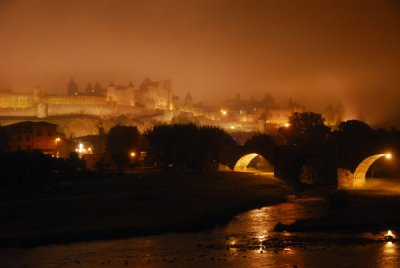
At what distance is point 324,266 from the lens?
65.5ft

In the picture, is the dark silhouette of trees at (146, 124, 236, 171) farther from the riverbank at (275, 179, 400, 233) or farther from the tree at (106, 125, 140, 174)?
the riverbank at (275, 179, 400, 233)

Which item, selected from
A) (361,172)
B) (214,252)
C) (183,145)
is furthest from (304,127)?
(214,252)

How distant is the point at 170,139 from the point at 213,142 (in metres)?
7.49

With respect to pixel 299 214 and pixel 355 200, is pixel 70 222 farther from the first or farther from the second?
pixel 355 200

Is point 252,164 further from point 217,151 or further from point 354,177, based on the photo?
point 354,177

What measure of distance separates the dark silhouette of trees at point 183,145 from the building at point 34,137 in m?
27.5

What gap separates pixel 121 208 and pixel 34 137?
5807cm

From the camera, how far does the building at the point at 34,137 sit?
87438 mm

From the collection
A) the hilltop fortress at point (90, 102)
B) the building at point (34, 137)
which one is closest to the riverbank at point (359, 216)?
the building at point (34, 137)

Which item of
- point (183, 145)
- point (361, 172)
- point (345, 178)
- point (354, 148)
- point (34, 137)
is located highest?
point (34, 137)

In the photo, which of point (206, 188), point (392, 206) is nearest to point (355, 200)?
point (392, 206)

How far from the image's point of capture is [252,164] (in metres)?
87.6

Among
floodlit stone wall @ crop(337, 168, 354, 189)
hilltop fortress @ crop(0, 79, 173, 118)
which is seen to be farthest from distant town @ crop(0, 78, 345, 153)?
floodlit stone wall @ crop(337, 168, 354, 189)

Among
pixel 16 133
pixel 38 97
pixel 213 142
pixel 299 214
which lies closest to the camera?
pixel 299 214
